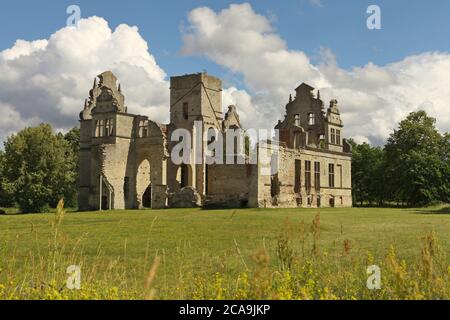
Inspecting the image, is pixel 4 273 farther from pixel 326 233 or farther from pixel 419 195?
pixel 419 195

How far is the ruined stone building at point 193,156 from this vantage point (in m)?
49.9

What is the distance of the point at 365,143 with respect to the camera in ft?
263

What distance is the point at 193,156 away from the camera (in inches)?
2160

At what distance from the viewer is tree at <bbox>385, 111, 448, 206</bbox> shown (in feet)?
190

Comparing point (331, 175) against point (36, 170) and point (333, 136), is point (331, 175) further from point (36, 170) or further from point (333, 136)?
point (36, 170)

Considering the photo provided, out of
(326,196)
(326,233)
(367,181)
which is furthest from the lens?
(367,181)

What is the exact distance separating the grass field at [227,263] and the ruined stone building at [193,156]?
23952 millimetres

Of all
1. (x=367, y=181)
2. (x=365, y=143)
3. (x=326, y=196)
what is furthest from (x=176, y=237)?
(x=365, y=143)

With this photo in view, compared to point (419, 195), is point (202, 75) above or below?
above

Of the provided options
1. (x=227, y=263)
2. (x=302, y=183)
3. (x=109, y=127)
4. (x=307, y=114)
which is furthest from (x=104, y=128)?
(x=227, y=263)

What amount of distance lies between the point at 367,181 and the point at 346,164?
12269 mm

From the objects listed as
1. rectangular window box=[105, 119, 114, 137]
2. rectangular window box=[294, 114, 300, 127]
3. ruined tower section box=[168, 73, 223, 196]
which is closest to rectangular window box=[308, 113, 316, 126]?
rectangular window box=[294, 114, 300, 127]

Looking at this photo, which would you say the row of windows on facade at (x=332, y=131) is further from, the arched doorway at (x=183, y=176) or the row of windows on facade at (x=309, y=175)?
the arched doorway at (x=183, y=176)
